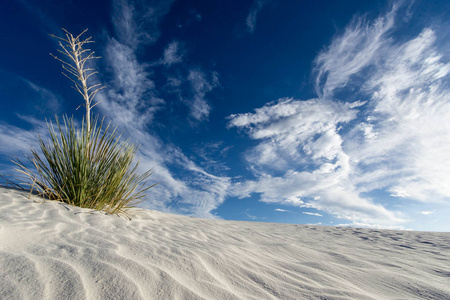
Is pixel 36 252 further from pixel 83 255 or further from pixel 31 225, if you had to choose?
pixel 31 225

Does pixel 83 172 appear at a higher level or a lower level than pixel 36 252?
higher

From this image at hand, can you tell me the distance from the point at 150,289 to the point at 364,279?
1847 millimetres

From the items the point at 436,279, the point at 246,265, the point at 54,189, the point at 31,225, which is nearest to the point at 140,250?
the point at 246,265

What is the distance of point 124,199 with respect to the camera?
3.90 metres

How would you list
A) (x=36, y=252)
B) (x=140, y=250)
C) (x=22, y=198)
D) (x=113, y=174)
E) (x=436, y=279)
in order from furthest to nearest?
1. (x=113, y=174)
2. (x=22, y=198)
3. (x=436, y=279)
4. (x=140, y=250)
5. (x=36, y=252)

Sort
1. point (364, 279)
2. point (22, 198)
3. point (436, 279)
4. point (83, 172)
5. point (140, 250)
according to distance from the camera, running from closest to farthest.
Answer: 1. point (140, 250)
2. point (364, 279)
3. point (436, 279)
4. point (22, 198)
5. point (83, 172)

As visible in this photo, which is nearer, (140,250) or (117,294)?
(117,294)

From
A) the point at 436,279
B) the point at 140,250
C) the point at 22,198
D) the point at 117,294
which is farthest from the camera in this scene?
the point at 22,198

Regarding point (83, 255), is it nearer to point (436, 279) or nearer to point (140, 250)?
point (140, 250)

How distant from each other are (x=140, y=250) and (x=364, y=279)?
1959 mm

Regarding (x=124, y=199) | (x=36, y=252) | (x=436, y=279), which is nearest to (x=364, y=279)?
(x=436, y=279)

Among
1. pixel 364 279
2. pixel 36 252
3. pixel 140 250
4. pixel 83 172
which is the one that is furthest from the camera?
pixel 83 172

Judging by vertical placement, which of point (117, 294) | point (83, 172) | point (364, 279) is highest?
point (83, 172)

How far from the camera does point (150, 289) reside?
1231mm
